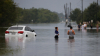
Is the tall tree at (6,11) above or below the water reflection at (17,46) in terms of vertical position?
above

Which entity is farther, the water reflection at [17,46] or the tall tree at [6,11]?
the tall tree at [6,11]

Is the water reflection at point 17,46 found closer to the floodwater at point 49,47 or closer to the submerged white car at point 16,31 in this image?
the floodwater at point 49,47

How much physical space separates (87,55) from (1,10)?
70016mm

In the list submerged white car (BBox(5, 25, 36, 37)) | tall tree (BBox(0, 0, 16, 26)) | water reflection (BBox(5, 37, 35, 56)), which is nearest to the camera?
water reflection (BBox(5, 37, 35, 56))

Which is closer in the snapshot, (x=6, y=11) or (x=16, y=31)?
(x=16, y=31)

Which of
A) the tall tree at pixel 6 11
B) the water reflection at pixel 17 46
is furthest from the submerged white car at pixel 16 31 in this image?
the tall tree at pixel 6 11

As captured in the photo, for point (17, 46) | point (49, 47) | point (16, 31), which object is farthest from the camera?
point (16, 31)

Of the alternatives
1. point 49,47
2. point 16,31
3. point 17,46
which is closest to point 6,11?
point 16,31

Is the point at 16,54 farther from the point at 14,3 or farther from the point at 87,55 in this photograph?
the point at 14,3

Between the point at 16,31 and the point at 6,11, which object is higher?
the point at 6,11

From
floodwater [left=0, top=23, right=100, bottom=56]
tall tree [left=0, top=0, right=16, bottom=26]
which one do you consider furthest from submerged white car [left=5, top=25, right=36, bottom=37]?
tall tree [left=0, top=0, right=16, bottom=26]

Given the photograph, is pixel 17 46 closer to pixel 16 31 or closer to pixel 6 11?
pixel 16 31

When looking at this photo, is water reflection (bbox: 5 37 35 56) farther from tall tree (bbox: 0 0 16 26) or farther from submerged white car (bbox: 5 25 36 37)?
tall tree (bbox: 0 0 16 26)

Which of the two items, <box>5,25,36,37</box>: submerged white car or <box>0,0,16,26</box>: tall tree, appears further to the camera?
<box>0,0,16,26</box>: tall tree
